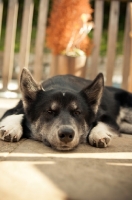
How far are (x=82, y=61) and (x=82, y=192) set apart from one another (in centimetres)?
470

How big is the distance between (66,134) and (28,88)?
677mm

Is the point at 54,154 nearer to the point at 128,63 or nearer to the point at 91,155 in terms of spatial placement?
the point at 91,155

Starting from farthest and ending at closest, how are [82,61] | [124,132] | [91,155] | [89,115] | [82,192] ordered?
[82,61] → [124,132] → [89,115] → [91,155] → [82,192]

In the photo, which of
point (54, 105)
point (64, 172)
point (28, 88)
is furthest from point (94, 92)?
point (64, 172)

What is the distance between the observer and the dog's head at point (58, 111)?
2.94m

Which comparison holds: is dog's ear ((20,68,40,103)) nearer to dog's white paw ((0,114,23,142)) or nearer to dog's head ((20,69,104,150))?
dog's head ((20,69,104,150))

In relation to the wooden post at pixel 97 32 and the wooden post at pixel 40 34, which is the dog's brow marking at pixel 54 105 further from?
the wooden post at pixel 40 34

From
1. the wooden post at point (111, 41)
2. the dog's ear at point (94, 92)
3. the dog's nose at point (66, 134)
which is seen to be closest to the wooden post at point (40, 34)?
the wooden post at point (111, 41)

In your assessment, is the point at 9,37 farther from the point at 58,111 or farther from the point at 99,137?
the point at 99,137

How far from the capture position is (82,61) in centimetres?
647

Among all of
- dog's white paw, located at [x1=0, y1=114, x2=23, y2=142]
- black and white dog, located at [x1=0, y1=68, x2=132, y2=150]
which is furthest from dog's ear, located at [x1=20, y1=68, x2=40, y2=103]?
dog's white paw, located at [x1=0, y1=114, x2=23, y2=142]

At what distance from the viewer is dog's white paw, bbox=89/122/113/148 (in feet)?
10.2

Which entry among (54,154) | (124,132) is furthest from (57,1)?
(54,154)

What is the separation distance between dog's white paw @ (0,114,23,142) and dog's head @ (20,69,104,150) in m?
0.13
